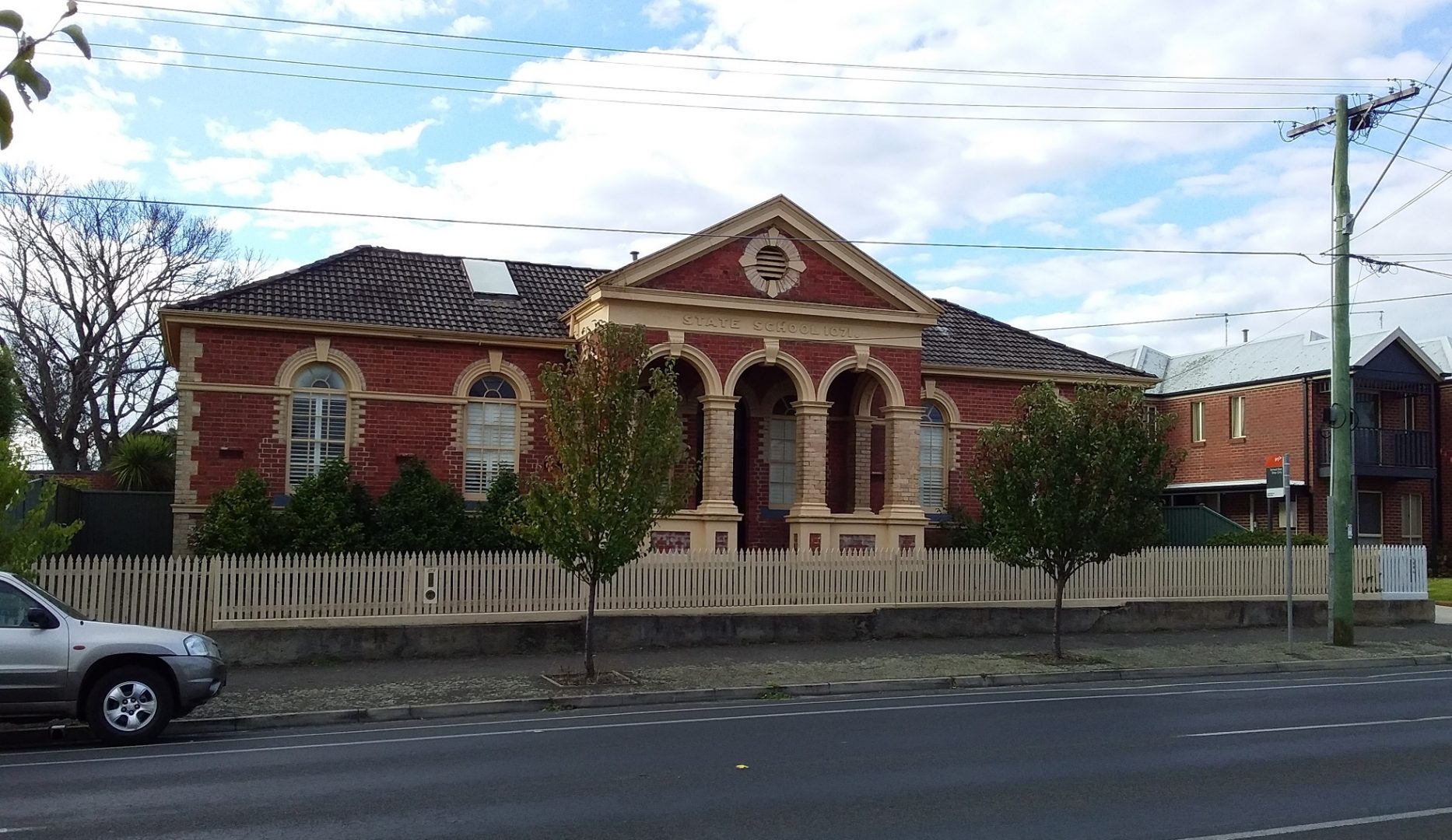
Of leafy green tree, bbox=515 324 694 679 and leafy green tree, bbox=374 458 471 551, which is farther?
leafy green tree, bbox=374 458 471 551

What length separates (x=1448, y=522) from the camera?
34.7 meters

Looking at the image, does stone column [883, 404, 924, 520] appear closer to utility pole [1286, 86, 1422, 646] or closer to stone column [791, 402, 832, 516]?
stone column [791, 402, 832, 516]

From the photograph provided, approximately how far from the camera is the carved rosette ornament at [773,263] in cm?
2205

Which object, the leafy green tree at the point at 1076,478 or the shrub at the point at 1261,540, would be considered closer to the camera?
the leafy green tree at the point at 1076,478

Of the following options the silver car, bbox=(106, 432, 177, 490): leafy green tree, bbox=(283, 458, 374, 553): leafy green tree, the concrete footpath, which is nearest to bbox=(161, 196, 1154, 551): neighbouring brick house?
bbox=(283, 458, 374, 553): leafy green tree

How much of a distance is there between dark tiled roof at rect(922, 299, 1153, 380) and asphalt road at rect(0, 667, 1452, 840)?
563 inches

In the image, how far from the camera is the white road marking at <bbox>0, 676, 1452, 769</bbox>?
1050 cm

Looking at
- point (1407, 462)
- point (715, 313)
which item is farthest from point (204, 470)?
point (1407, 462)

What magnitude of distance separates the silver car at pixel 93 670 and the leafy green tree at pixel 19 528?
262 centimetres

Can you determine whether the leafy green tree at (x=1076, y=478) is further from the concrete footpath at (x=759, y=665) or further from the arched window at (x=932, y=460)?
the arched window at (x=932, y=460)

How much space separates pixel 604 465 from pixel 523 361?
28.7 ft

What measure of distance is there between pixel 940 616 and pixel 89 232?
30006mm

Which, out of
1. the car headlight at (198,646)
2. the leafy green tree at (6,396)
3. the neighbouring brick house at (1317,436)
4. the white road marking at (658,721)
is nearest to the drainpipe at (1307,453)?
the neighbouring brick house at (1317,436)

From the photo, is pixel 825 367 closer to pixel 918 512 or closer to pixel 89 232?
pixel 918 512
